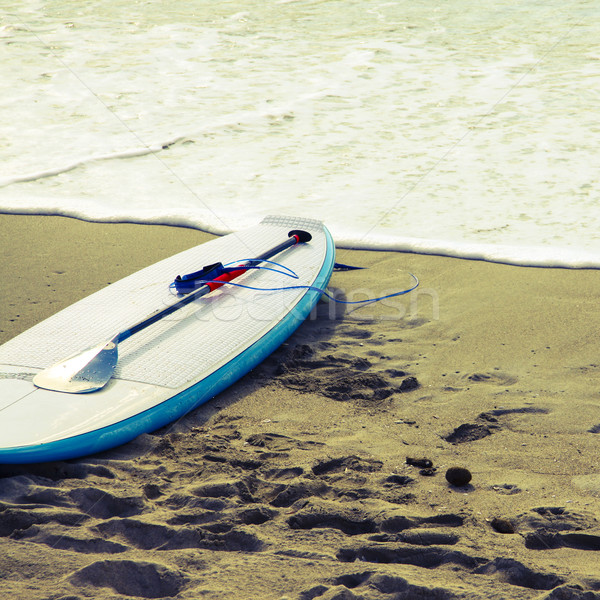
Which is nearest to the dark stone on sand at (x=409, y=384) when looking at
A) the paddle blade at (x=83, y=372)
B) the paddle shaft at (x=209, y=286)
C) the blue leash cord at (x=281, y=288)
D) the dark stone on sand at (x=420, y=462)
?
the dark stone on sand at (x=420, y=462)

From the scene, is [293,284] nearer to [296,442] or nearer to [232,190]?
[296,442]

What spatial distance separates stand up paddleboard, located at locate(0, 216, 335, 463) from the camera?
2.62 m

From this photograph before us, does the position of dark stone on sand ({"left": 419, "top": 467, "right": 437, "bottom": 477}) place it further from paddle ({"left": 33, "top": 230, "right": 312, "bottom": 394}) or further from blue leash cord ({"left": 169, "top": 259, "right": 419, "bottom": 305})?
blue leash cord ({"left": 169, "top": 259, "right": 419, "bottom": 305})

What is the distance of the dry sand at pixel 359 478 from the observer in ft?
6.50

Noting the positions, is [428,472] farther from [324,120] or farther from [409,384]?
[324,120]

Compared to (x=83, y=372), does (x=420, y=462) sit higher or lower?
lower

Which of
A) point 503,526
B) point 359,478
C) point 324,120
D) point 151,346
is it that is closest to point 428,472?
point 359,478

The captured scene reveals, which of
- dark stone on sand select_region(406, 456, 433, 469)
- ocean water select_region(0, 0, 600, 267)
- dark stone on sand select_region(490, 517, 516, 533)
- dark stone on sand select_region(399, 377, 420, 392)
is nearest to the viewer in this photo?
dark stone on sand select_region(490, 517, 516, 533)

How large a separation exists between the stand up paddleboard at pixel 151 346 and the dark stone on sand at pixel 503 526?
136 cm

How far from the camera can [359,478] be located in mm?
2463

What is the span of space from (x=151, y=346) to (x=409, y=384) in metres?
1.22

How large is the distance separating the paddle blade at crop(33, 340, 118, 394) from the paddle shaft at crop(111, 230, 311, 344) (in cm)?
11

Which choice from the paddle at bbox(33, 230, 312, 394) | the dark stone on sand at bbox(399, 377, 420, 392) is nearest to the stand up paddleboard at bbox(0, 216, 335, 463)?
the paddle at bbox(33, 230, 312, 394)

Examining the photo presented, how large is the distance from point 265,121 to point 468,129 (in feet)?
6.84
